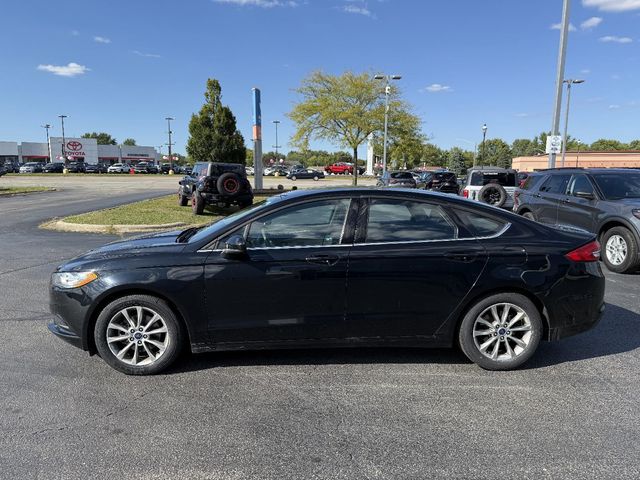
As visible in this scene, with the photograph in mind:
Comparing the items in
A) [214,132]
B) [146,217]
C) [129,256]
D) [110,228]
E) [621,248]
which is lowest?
[110,228]

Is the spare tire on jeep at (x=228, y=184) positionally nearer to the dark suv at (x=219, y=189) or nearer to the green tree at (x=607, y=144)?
the dark suv at (x=219, y=189)

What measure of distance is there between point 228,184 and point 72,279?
11.2 metres

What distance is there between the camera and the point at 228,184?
14.8m

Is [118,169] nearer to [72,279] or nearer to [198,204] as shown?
[198,204]

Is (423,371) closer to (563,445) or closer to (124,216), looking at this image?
(563,445)

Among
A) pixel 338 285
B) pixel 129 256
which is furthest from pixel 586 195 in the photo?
pixel 129 256

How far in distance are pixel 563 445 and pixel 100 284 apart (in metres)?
3.49

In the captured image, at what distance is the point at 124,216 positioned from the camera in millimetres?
13570

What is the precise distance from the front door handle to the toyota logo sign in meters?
97.7

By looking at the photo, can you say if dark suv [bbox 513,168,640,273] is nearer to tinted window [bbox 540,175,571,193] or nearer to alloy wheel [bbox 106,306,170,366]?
tinted window [bbox 540,175,571,193]

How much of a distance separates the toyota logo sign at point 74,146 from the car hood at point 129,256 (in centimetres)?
9657

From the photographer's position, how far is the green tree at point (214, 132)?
3031 centimetres

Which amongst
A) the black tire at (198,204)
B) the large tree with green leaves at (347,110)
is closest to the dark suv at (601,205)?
the black tire at (198,204)

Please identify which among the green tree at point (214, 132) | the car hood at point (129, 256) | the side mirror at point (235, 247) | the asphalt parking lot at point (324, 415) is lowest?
the asphalt parking lot at point (324, 415)
